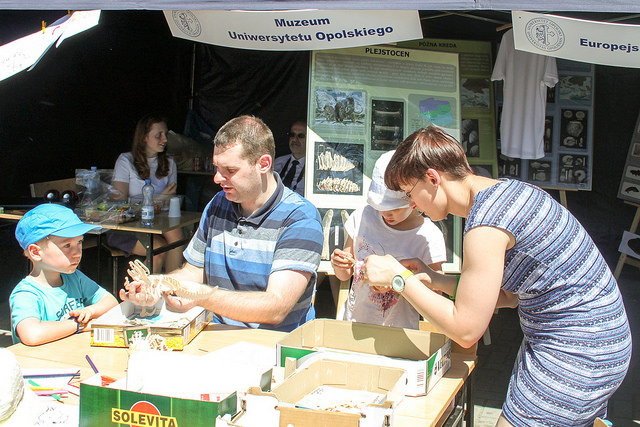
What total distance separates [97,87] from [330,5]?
4115mm

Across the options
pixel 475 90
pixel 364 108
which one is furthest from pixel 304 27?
pixel 475 90

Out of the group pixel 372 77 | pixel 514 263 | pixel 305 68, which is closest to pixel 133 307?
pixel 514 263

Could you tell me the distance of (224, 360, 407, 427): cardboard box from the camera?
4.60 feet

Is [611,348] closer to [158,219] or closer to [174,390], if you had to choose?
[174,390]

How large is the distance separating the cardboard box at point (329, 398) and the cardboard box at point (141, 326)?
67cm

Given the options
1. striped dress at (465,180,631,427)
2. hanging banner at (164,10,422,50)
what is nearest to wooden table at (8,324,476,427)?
striped dress at (465,180,631,427)

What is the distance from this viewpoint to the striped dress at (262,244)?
253 cm

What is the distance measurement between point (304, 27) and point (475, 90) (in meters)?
1.91

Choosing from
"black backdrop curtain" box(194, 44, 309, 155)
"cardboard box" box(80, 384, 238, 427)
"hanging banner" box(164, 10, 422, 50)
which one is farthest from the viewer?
"black backdrop curtain" box(194, 44, 309, 155)

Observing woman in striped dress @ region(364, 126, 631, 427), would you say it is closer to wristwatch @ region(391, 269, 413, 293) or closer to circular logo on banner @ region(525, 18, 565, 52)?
wristwatch @ region(391, 269, 413, 293)

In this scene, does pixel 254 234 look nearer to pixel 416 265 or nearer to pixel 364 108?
pixel 416 265

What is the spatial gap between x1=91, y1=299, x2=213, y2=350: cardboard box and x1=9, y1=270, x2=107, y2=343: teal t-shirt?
334 mm

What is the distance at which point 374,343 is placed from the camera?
2.07 meters

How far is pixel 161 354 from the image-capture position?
1685 millimetres
